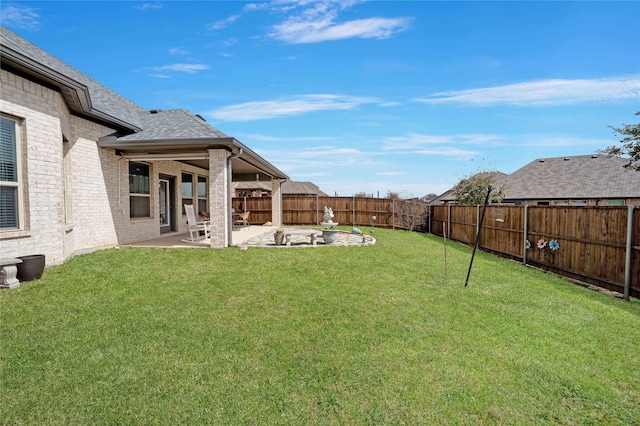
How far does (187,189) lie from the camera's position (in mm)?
13578

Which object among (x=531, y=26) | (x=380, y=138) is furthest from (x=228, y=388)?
(x=380, y=138)

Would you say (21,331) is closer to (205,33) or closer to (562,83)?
(205,33)

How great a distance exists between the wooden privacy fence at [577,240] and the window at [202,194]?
39.1 ft

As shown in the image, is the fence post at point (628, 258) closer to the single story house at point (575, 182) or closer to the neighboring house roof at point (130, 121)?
the neighboring house roof at point (130, 121)

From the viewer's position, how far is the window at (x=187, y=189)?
1332cm

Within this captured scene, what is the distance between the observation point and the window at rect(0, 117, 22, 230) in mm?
5285

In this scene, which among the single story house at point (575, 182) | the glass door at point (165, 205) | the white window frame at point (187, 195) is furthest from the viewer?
the single story house at point (575, 182)

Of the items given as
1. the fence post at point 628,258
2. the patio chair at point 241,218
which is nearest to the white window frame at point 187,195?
the patio chair at point 241,218

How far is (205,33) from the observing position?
9.78 metres

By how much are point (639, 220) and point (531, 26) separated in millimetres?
6787

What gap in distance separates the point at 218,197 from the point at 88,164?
11.4ft

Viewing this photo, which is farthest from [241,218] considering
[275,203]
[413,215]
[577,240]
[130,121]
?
[577,240]

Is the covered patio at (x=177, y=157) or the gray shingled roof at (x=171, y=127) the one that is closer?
the covered patio at (x=177, y=157)

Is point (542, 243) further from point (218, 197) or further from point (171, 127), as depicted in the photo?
point (171, 127)
